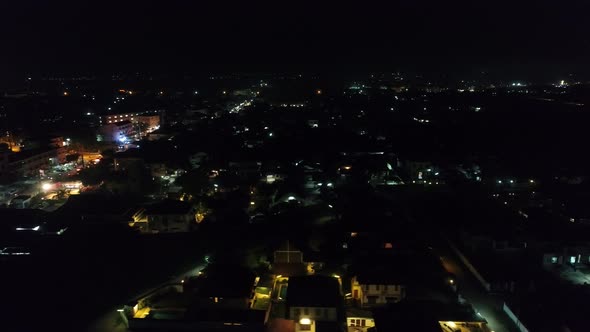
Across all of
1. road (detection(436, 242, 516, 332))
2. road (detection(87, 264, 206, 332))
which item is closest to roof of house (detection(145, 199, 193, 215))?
road (detection(87, 264, 206, 332))

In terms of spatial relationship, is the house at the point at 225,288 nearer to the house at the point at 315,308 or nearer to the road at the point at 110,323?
the house at the point at 315,308

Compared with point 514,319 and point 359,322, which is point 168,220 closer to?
point 359,322

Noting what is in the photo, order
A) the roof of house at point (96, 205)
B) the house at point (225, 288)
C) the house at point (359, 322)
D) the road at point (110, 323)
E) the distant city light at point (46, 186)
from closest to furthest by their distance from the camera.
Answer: the house at point (359, 322) → the road at point (110, 323) → the house at point (225, 288) → the roof of house at point (96, 205) → the distant city light at point (46, 186)

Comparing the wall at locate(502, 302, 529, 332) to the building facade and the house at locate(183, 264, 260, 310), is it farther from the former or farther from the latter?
the house at locate(183, 264, 260, 310)

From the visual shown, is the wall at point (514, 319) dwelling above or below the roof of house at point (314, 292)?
below

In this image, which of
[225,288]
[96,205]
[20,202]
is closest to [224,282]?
[225,288]

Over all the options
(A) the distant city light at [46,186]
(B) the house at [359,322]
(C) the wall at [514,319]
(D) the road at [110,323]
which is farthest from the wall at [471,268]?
(A) the distant city light at [46,186]

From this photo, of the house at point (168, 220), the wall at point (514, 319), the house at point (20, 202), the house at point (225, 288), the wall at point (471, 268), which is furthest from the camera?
the house at point (20, 202)
